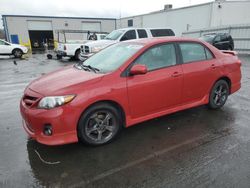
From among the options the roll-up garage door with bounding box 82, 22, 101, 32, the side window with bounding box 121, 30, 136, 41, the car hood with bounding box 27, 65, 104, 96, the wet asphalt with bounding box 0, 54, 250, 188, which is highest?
the roll-up garage door with bounding box 82, 22, 101, 32

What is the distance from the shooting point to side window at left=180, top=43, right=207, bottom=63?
156 inches

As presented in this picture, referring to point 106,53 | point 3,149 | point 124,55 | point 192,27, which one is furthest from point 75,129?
point 192,27

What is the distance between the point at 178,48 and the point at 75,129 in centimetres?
242

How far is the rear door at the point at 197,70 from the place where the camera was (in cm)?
391

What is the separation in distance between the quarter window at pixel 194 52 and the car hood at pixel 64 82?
5.88ft

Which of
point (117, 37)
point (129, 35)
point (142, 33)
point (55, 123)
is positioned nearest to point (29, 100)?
point (55, 123)

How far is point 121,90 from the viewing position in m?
3.16

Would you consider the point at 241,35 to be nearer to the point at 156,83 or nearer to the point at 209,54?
the point at 209,54

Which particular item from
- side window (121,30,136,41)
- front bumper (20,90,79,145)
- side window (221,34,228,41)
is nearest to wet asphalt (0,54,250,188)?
front bumper (20,90,79,145)

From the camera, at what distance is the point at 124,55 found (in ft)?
11.8

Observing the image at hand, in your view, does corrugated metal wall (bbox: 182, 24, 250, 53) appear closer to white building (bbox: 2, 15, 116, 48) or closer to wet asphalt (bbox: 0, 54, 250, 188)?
wet asphalt (bbox: 0, 54, 250, 188)

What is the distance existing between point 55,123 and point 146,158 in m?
1.37

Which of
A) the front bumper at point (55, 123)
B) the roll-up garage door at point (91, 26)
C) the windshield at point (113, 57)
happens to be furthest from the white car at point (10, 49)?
the roll-up garage door at point (91, 26)

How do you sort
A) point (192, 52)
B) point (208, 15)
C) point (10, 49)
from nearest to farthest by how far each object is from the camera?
point (192, 52), point (10, 49), point (208, 15)
